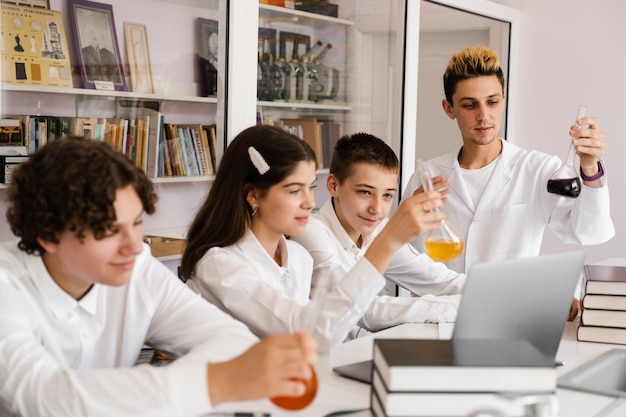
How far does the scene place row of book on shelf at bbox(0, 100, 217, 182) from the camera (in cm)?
250

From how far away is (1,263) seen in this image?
5.13 feet

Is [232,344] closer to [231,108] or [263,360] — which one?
[263,360]

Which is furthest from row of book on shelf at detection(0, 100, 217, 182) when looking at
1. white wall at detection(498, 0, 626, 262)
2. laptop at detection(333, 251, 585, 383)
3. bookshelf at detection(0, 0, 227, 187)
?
white wall at detection(498, 0, 626, 262)

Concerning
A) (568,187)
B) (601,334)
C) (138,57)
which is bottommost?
(601,334)

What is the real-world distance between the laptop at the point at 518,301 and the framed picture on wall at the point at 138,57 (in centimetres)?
147

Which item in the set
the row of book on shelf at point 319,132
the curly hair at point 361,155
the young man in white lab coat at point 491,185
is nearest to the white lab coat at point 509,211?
the young man in white lab coat at point 491,185

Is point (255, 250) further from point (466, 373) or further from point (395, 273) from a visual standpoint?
point (466, 373)

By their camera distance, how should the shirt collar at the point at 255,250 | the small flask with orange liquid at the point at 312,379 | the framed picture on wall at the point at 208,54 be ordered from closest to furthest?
the small flask with orange liquid at the point at 312,379, the shirt collar at the point at 255,250, the framed picture on wall at the point at 208,54

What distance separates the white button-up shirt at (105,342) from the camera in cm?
130

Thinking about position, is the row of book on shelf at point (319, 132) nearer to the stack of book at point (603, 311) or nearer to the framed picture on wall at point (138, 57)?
the framed picture on wall at point (138, 57)

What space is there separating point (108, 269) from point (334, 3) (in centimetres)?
264

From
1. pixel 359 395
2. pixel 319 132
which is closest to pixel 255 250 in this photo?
pixel 359 395

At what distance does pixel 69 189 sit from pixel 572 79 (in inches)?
154

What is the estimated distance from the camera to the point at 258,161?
2.19 meters
